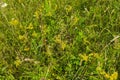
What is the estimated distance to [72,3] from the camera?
8.74 feet

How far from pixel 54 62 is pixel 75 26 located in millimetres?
421

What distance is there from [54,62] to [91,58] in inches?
11.1

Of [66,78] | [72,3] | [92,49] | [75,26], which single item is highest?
[72,3]

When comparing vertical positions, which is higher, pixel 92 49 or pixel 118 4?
pixel 118 4

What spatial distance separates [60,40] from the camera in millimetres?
2225

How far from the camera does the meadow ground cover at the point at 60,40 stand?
2238 mm

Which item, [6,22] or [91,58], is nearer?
[91,58]

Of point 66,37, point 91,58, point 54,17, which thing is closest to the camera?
point 91,58

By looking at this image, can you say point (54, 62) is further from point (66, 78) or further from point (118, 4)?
point (118, 4)

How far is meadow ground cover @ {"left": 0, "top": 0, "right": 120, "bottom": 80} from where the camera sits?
2.24 m

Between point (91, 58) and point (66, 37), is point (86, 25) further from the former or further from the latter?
point (91, 58)

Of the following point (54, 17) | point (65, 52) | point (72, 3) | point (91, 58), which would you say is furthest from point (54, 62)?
point (72, 3)

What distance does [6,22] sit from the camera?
8.47 feet

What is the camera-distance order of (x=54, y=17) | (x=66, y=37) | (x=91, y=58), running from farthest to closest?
1. (x=54, y=17)
2. (x=66, y=37)
3. (x=91, y=58)
